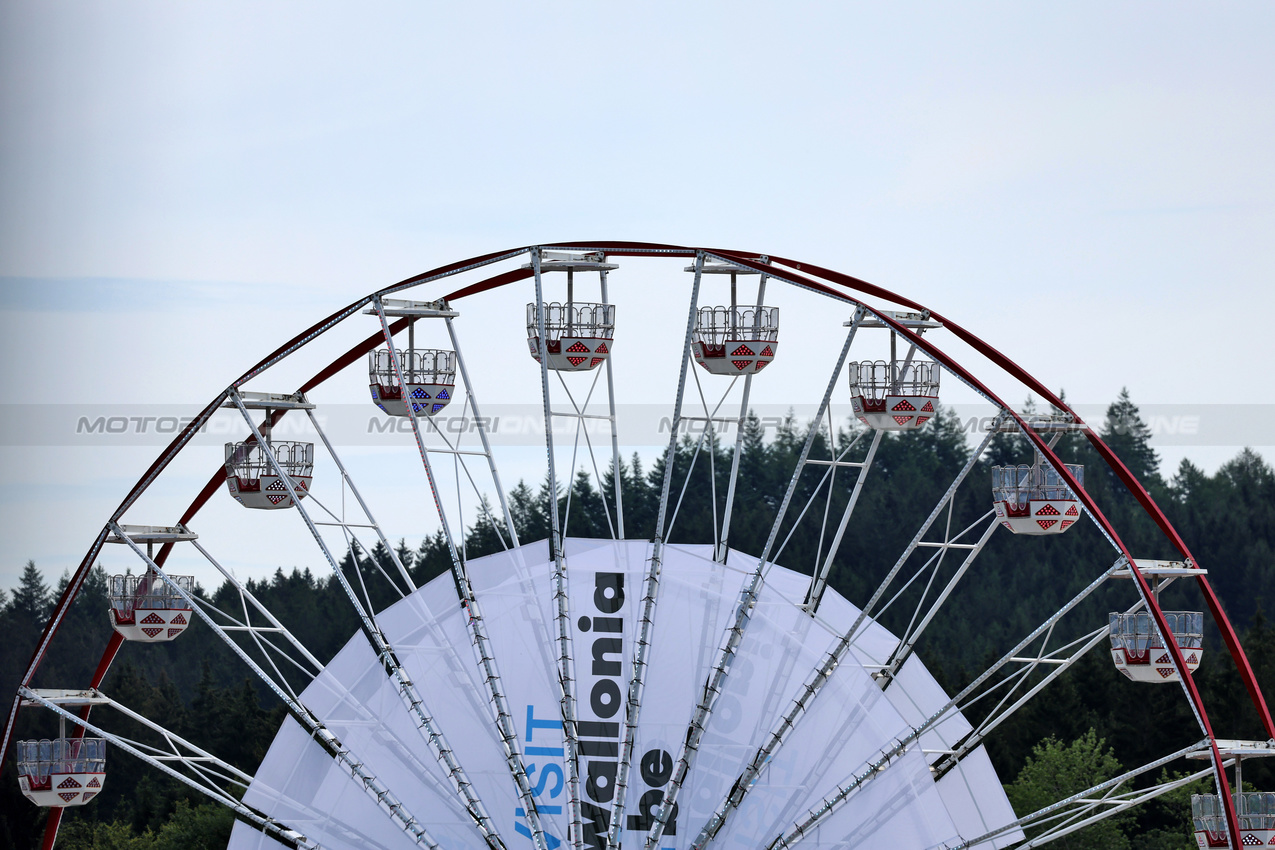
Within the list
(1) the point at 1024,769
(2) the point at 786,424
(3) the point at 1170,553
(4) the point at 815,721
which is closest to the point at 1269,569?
(3) the point at 1170,553

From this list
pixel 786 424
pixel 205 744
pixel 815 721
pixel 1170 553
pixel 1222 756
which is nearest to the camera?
pixel 1222 756

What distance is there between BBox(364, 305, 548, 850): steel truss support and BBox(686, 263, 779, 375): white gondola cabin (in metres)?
7.05

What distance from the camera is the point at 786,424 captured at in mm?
152000

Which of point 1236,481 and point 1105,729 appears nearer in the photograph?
point 1105,729

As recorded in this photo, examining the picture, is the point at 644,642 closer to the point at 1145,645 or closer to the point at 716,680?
the point at 716,680

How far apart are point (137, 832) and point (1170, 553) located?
72706mm

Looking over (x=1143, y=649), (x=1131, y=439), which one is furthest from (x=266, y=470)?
(x=1131, y=439)

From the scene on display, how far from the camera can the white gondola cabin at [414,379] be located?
42125 mm

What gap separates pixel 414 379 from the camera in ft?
139

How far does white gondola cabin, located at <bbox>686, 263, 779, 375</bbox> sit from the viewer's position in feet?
130

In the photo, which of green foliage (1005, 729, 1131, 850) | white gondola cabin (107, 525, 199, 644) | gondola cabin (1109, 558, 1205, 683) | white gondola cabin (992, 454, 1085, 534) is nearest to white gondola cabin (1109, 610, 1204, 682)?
gondola cabin (1109, 558, 1205, 683)

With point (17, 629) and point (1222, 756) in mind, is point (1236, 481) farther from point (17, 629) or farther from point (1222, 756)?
point (1222, 756)

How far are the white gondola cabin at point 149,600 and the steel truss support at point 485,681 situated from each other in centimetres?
451

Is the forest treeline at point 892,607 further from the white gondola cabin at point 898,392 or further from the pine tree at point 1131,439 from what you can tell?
the white gondola cabin at point 898,392
